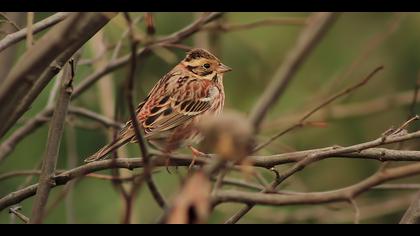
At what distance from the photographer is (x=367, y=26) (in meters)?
9.28

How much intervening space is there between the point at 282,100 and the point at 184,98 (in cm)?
228

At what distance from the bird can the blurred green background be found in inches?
10.0

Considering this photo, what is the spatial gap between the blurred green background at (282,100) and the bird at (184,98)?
0.25 meters

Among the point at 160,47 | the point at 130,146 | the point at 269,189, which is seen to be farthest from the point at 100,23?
the point at 130,146

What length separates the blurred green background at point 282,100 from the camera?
21.8ft

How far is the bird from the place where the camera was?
5.23m

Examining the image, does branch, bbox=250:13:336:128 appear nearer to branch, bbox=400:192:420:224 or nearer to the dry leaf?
the dry leaf

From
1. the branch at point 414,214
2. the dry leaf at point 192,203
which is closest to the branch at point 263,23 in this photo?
the branch at point 414,214

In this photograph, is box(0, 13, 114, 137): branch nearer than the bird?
Yes

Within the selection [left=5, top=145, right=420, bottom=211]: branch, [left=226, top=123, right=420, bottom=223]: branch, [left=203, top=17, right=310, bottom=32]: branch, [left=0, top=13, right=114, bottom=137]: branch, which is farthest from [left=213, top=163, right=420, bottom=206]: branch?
[left=5, top=145, right=420, bottom=211]: branch

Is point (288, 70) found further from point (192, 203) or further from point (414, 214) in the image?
point (414, 214)

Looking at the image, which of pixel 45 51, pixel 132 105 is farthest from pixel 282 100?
pixel 132 105

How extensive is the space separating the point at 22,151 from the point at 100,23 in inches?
188
